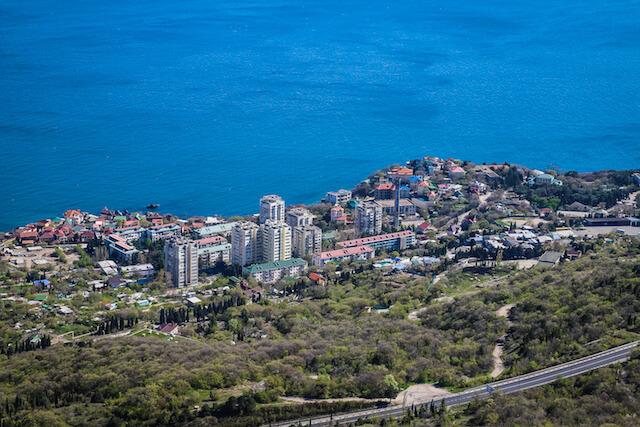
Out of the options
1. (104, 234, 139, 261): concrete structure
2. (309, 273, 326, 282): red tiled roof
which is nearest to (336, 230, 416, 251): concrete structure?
(309, 273, 326, 282): red tiled roof

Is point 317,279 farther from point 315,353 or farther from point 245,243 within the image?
point 315,353

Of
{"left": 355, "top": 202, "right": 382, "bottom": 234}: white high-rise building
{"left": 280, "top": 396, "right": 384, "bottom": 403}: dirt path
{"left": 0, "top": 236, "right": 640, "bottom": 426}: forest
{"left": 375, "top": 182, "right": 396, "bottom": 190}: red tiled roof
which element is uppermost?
{"left": 375, "top": 182, "right": 396, "bottom": 190}: red tiled roof

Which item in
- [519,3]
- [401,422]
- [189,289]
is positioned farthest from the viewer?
[519,3]

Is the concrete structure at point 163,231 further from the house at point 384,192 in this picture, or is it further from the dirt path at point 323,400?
the dirt path at point 323,400

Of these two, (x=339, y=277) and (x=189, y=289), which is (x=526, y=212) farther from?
(x=189, y=289)

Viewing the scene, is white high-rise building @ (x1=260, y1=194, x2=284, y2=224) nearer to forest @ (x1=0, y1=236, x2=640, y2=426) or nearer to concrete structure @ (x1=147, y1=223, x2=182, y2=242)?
concrete structure @ (x1=147, y1=223, x2=182, y2=242)

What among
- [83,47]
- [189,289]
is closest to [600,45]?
[83,47]

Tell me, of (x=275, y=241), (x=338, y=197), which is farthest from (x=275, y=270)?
(x=338, y=197)

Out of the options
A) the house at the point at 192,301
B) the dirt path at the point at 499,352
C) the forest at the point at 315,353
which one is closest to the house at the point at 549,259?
the forest at the point at 315,353
